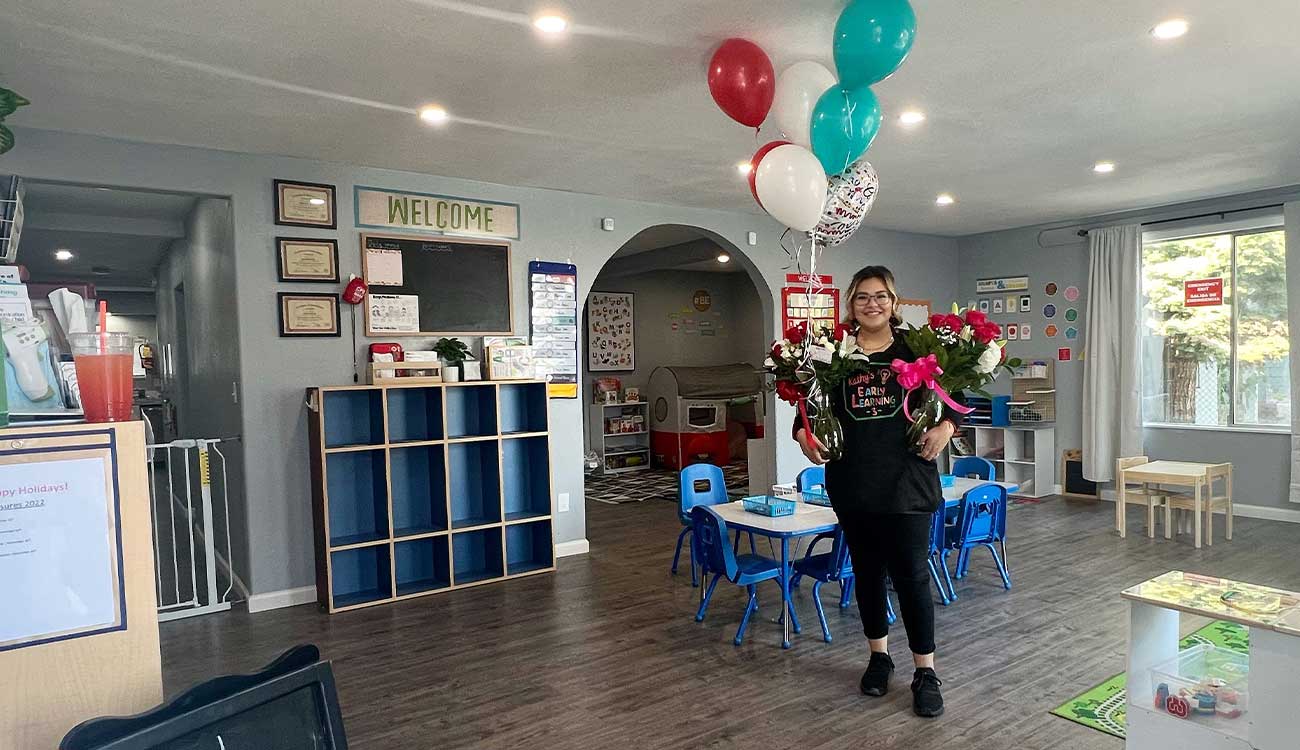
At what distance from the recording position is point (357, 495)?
4.75m

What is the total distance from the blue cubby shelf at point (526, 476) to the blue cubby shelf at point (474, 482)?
0.34 ft

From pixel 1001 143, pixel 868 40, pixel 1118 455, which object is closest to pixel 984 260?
pixel 1118 455

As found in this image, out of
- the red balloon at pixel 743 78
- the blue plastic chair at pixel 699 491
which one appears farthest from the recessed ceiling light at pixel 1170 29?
the blue plastic chair at pixel 699 491

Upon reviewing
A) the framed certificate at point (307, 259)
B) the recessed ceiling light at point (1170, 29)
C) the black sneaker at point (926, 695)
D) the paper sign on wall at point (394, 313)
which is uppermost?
the recessed ceiling light at point (1170, 29)

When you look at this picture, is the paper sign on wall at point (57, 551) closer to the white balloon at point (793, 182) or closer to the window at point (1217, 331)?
the white balloon at point (793, 182)

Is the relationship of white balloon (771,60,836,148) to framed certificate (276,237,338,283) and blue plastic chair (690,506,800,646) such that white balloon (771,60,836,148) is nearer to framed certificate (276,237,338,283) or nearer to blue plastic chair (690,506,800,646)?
blue plastic chair (690,506,800,646)

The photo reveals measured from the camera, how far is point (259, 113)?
3.68 meters

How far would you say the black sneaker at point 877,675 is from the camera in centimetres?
312

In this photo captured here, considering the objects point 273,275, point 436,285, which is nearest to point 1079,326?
point 436,285

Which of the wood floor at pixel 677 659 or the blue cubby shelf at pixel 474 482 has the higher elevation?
the blue cubby shelf at pixel 474 482

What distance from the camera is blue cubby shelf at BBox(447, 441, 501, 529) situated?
507 cm

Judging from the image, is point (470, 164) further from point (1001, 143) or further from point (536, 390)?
point (1001, 143)

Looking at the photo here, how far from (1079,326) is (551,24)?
6.58 m

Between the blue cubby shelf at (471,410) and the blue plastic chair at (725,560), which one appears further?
the blue cubby shelf at (471,410)
